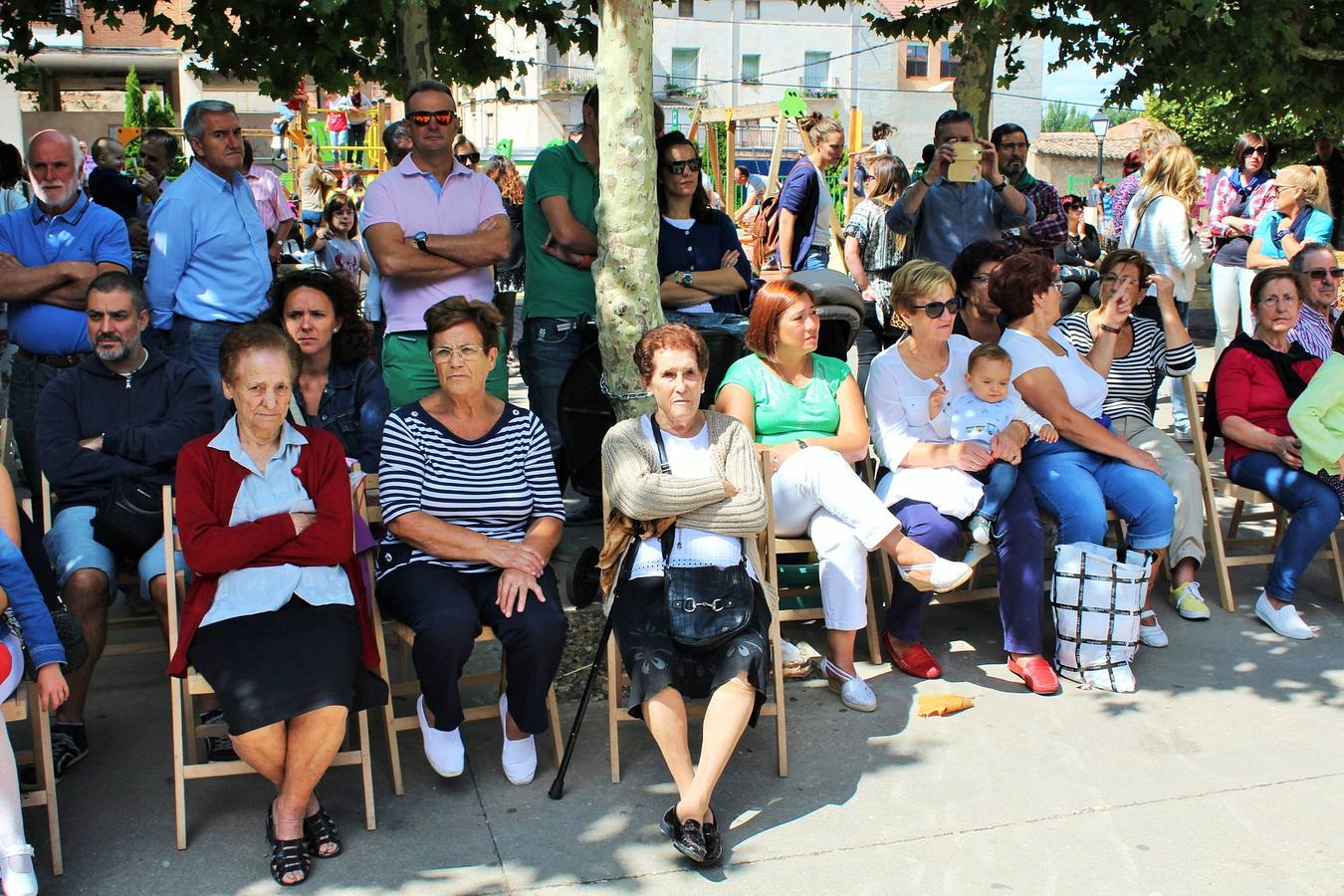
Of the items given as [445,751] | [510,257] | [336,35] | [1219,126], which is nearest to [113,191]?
[336,35]

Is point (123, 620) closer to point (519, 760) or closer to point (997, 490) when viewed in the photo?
point (519, 760)

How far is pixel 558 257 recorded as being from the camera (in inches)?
240

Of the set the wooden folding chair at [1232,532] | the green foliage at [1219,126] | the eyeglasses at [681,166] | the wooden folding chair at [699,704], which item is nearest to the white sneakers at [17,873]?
the wooden folding chair at [699,704]

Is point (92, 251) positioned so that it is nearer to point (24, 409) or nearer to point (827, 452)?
point (24, 409)

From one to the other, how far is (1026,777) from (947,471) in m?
1.31

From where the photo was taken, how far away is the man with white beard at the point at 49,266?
17.1ft

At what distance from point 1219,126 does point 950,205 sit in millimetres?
13108

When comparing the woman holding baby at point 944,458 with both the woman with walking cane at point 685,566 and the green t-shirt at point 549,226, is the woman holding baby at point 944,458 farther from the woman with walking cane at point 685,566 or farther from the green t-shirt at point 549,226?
the green t-shirt at point 549,226

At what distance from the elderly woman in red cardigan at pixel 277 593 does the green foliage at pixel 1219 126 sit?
7.02m

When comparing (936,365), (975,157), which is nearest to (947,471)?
(936,365)

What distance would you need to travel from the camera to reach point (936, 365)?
533 centimetres

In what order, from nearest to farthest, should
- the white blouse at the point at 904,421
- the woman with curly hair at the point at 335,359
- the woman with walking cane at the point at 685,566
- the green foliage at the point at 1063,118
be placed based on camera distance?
the woman with walking cane at the point at 685,566
the woman with curly hair at the point at 335,359
the white blouse at the point at 904,421
the green foliage at the point at 1063,118

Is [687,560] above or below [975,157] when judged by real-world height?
below

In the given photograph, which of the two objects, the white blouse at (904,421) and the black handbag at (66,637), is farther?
the white blouse at (904,421)
